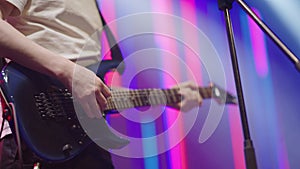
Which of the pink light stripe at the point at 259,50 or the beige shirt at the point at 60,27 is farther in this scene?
the pink light stripe at the point at 259,50

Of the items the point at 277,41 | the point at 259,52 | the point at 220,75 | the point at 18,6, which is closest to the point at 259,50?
the point at 259,52

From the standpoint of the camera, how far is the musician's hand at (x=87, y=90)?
792mm

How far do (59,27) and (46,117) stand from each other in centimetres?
21

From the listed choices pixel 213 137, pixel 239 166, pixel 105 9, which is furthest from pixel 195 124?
pixel 105 9

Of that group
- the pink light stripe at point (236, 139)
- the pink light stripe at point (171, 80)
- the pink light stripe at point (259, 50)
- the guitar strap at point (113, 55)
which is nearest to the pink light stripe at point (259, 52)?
the pink light stripe at point (259, 50)

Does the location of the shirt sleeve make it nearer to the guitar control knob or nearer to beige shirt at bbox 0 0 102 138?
beige shirt at bbox 0 0 102 138

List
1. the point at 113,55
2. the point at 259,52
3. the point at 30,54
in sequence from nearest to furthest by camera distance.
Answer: the point at 30,54, the point at 113,55, the point at 259,52

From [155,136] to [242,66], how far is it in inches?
15.8

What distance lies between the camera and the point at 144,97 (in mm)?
1083

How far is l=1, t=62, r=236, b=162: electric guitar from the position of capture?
0.81 metres

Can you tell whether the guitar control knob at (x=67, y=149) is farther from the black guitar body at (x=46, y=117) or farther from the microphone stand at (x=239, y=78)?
the microphone stand at (x=239, y=78)

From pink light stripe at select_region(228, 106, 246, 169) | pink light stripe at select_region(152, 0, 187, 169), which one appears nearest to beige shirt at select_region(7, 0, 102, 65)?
pink light stripe at select_region(152, 0, 187, 169)

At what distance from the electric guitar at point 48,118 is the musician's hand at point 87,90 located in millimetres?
48

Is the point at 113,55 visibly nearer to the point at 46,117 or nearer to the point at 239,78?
the point at 46,117
